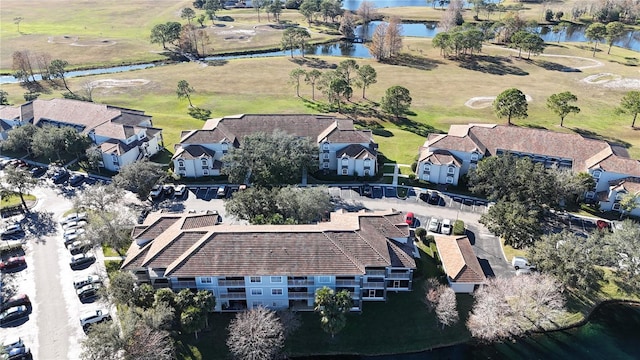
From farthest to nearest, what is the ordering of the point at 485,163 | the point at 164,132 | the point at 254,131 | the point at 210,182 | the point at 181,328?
1. the point at 164,132
2. the point at 254,131
3. the point at 210,182
4. the point at 485,163
5. the point at 181,328

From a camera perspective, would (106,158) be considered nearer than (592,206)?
No

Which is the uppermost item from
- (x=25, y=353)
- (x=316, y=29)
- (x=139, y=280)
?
(x=316, y=29)

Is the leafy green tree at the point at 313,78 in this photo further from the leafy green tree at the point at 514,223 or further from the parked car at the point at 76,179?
the leafy green tree at the point at 514,223

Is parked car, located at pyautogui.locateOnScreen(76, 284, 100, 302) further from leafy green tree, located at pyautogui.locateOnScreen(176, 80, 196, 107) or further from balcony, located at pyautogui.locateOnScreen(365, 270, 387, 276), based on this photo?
leafy green tree, located at pyautogui.locateOnScreen(176, 80, 196, 107)

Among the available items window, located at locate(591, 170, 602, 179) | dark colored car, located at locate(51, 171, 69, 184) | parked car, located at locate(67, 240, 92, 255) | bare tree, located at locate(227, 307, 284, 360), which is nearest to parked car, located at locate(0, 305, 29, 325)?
parked car, located at locate(67, 240, 92, 255)

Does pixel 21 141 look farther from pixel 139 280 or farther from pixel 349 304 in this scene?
pixel 349 304

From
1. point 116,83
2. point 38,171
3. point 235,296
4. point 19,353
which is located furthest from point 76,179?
point 116,83

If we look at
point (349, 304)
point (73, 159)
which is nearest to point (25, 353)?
point (349, 304)
